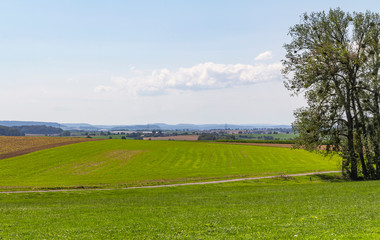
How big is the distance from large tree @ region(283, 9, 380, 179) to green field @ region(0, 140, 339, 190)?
44.1 ft

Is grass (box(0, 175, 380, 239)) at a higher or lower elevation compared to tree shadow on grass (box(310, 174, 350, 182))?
higher

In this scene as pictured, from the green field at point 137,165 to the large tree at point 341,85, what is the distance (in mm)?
13428

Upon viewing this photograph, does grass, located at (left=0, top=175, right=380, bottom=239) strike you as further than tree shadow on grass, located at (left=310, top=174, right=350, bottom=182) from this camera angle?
No

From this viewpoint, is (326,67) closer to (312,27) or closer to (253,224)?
(312,27)

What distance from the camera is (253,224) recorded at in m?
17.3

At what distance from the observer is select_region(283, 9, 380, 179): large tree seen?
42875 millimetres

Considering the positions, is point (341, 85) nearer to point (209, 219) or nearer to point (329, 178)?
point (329, 178)

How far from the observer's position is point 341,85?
148 ft

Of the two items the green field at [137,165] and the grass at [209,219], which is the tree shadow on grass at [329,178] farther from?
the grass at [209,219]

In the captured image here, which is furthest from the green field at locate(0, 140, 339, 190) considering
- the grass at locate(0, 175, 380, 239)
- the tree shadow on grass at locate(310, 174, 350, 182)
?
the grass at locate(0, 175, 380, 239)

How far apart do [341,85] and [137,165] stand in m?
41.1

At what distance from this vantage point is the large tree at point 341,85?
141 feet

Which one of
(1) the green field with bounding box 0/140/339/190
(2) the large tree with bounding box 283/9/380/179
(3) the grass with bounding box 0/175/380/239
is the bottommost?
(1) the green field with bounding box 0/140/339/190

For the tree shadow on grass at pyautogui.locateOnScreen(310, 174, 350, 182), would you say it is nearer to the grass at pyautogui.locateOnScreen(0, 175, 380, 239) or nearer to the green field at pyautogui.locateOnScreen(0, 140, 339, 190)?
the green field at pyautogui.locateOnScreen(0, 140, 339, 190)
